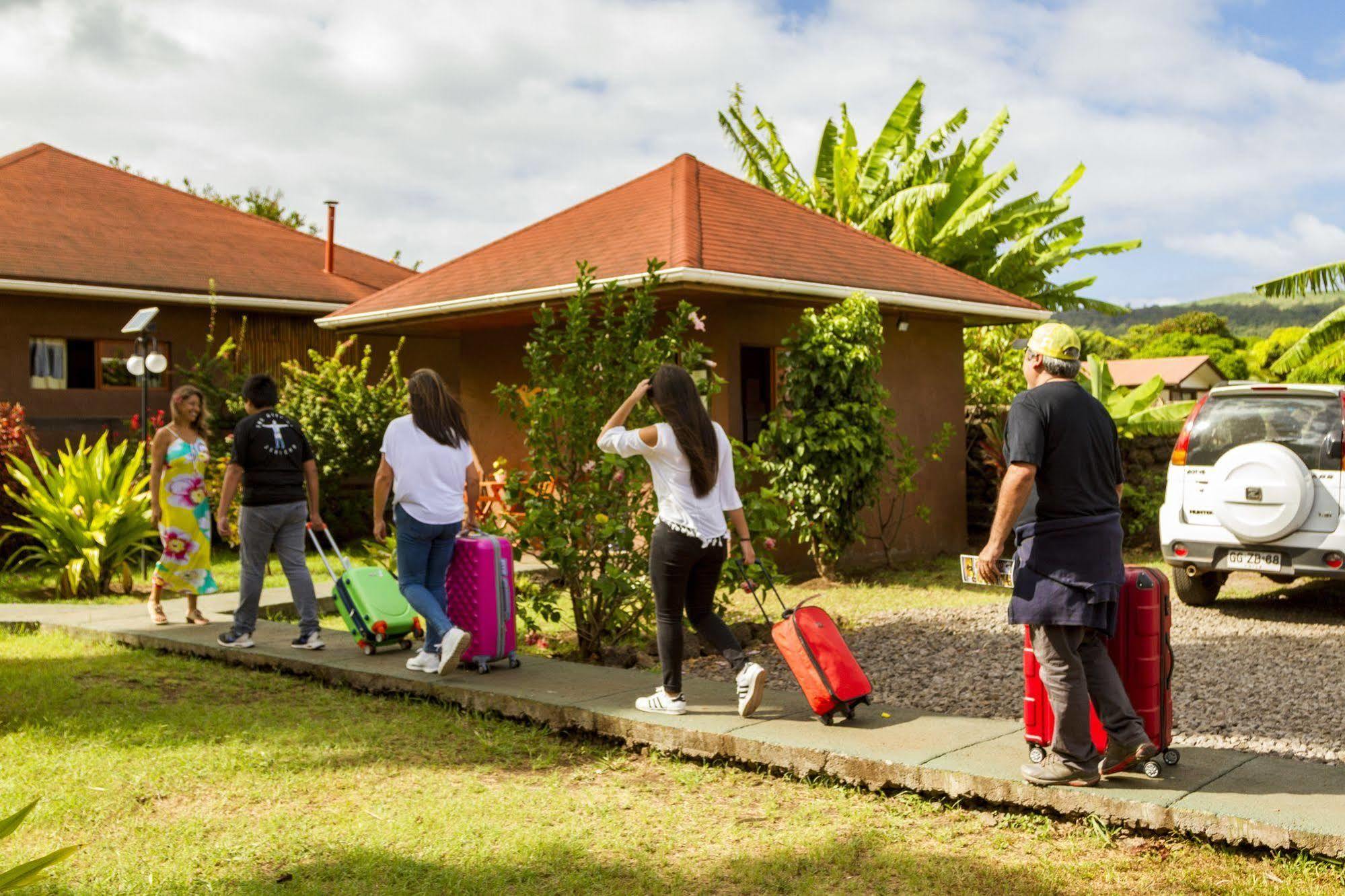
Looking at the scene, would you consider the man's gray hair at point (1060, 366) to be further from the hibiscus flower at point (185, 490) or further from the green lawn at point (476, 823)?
the hibiscus flower at point (185, 490)

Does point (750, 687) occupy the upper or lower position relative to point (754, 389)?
lower

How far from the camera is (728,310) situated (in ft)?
39.4

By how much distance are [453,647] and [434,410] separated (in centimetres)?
136

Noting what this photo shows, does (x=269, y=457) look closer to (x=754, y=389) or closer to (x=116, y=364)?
(x=754, y=389)

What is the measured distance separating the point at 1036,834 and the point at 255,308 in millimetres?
15218

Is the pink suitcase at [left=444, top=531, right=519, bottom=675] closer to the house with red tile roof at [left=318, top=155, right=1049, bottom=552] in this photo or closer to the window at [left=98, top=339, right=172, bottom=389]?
the house with red tile roof at [left=318, top=155, right=1049, bottom=552]

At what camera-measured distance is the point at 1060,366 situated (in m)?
4.60

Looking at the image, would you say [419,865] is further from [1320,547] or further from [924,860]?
[1320,547]

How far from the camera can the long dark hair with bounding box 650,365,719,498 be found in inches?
225

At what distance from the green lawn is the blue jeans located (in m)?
0.52

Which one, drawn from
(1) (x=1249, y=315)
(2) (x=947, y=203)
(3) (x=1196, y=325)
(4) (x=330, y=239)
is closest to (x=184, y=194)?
(4) (x=330, y=239)

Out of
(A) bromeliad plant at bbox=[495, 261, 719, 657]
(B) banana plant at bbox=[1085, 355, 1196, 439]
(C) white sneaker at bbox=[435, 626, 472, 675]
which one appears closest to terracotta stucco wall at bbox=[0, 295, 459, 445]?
(A) bromeliad plant at bbox=[495, 261, 719, 657]

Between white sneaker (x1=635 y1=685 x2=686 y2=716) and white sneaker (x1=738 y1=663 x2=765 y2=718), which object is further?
white sneaker (x1=635 y1=685 x2=686 y2=716)

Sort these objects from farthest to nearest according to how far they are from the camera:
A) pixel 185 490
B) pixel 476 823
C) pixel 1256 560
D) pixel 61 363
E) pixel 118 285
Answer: pixel 61 363
pixel 118 285
pixel 1256 560
pixel 185 490
pixel 476 823
